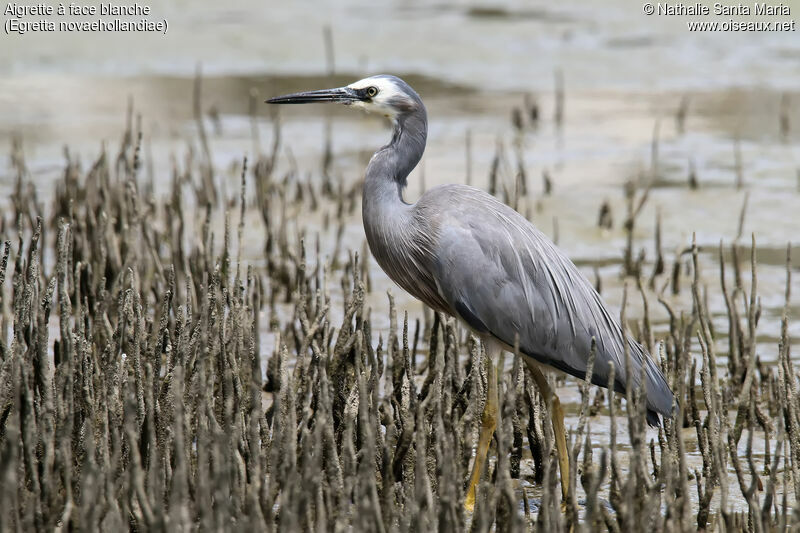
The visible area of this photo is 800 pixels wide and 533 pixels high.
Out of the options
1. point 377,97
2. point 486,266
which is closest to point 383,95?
point 377,97

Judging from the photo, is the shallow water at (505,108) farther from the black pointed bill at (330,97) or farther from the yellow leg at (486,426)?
the black pointed bill at (330,97)

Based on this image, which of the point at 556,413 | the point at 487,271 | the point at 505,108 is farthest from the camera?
the point at 505,108

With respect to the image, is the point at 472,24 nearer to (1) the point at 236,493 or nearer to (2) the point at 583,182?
(2) the point at 583,182

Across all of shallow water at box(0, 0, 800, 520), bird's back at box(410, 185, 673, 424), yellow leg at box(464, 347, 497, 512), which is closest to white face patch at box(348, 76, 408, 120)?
bird's back at box(410, 185, 673, 424)

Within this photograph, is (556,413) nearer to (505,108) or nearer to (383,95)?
(383,95)

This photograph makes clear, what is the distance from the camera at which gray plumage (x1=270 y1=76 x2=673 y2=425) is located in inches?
167

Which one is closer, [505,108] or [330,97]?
[330,97]

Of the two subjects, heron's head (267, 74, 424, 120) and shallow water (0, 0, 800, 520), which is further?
shallow water (0, 0, 800, 520)

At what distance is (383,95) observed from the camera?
4426 millimetres

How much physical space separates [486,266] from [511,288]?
124 mm

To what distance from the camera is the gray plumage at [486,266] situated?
4.24 m

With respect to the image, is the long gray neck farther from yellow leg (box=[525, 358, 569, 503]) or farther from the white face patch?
yellow leg (box=[525, 358, 569, 503])

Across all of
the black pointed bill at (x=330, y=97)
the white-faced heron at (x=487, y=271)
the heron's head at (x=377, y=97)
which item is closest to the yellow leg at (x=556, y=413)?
the white-faced heron at (x=487, y=271)

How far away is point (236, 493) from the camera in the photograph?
322 centimetres
